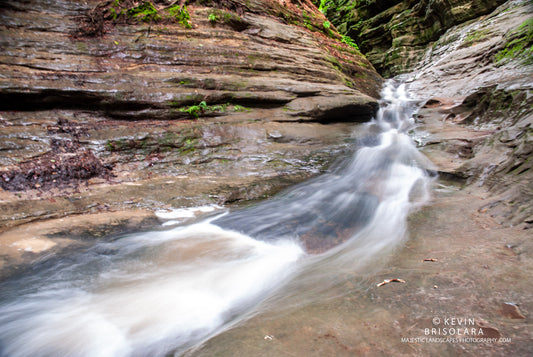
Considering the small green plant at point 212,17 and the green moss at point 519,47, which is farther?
Answer: the small green plant at point 212,17

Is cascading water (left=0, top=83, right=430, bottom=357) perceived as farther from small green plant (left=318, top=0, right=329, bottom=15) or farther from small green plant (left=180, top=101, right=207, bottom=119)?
small green plant (left=318, top=0, right=329, bottom=15)

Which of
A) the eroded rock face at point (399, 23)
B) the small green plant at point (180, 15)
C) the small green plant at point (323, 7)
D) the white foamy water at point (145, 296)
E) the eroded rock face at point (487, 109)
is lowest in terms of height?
the white foamy water at point (145, 296)

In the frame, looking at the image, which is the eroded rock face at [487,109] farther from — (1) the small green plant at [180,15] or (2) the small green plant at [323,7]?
(2) the small green plant at [323,7]

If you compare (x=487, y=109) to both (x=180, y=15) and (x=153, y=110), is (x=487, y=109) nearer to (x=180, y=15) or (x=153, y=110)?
(x=153, y=110)

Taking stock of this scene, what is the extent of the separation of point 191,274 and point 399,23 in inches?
724

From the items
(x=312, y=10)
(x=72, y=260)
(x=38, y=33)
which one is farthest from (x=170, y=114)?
(x=312, y=10)

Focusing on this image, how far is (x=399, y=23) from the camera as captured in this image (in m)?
15.5

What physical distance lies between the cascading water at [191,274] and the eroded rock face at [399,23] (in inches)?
504

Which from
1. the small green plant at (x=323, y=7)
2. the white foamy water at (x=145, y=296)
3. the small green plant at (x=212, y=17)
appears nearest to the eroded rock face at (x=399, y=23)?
the small green plant at (x=323, y=7)

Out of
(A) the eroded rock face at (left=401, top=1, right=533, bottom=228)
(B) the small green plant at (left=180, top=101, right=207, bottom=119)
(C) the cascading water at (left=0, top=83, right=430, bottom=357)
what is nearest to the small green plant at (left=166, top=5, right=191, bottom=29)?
(B) the small green plant at (left=180, top=101, right=207, bottom=119)

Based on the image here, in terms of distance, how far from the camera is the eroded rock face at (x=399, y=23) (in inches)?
509

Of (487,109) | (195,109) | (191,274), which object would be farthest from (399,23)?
(191,274)

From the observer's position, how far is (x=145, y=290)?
8.89ft

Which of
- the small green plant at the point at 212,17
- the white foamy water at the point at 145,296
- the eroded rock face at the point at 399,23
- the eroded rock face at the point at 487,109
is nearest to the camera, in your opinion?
the white foamy water at the point at 145,296
